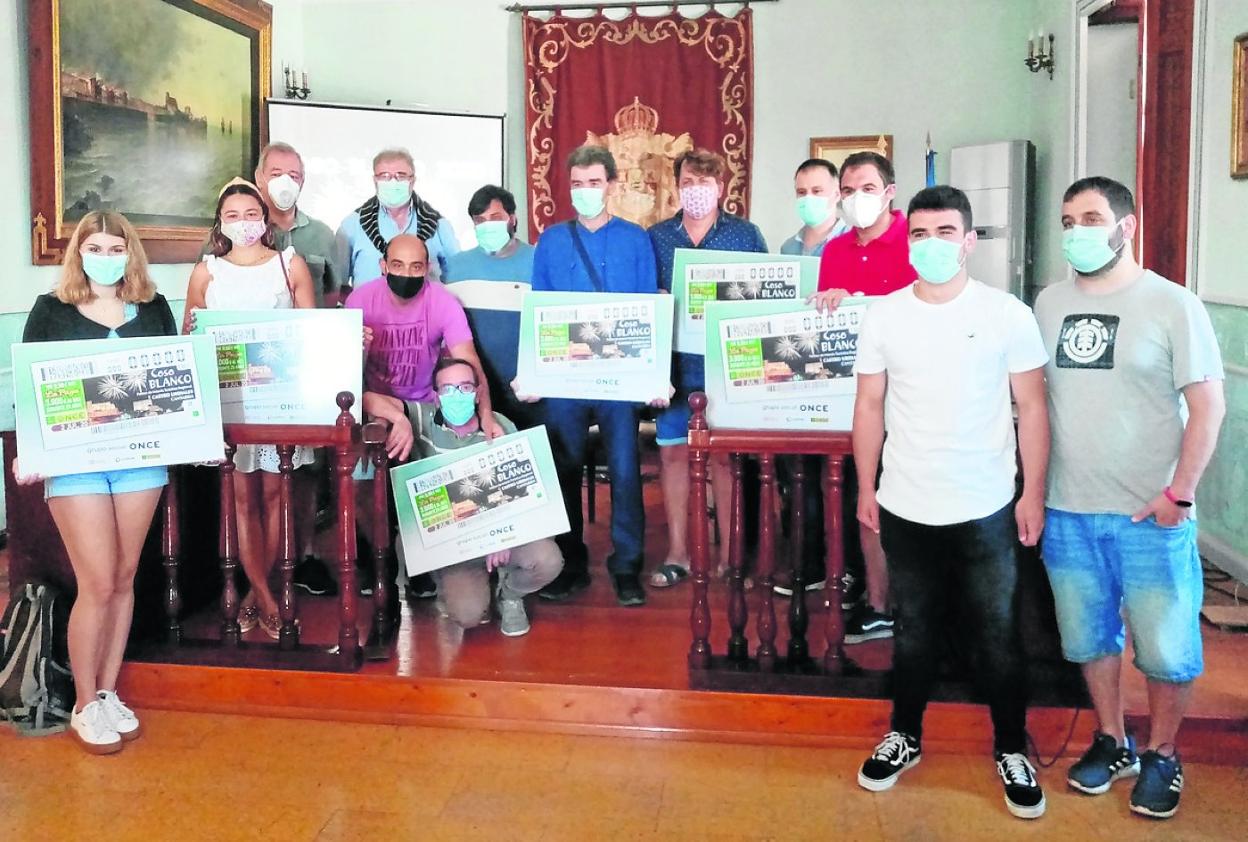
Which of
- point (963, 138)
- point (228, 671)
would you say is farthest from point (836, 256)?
point (963, 138)

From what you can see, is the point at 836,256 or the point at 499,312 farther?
the point at 499,312

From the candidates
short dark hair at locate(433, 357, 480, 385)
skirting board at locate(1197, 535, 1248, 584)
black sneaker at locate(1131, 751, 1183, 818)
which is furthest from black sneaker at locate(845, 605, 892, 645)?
skirting board at locate(1197, 535, 1248, 584)

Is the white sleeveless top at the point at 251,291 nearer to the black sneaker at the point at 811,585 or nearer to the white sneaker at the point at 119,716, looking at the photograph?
the white sneaker at the point at 119,716

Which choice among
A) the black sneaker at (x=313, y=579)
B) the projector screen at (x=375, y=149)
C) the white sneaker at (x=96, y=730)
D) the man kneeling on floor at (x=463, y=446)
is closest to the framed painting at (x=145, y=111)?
the projector screen at (x=375, y=149)

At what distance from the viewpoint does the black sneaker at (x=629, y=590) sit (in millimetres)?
3352

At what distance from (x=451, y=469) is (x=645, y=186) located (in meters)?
3.94

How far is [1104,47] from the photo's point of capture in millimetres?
5422

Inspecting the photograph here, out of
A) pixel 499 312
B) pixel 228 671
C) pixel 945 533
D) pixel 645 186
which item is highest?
pixel 645 186

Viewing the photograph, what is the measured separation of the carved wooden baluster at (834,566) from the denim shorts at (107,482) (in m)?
1.75

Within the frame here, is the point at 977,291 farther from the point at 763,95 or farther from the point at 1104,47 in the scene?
the point at 763,95

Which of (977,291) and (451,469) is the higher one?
(977,291)

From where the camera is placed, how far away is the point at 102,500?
2.58m

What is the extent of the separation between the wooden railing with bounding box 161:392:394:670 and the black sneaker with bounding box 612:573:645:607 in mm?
765

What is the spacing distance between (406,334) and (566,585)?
1022mm
